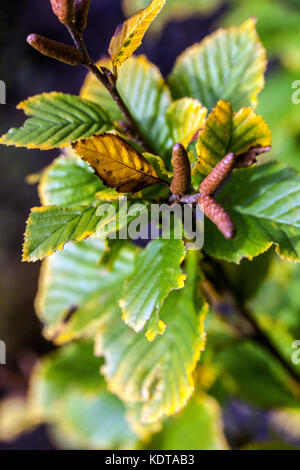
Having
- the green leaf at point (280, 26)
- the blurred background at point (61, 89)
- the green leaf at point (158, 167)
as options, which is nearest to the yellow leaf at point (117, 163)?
the green leaf at point (158, 167)

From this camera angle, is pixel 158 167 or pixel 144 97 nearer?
pixel 158 167

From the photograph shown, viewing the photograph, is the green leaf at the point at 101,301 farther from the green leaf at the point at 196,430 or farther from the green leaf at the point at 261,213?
the green leaf at the point at 196,430

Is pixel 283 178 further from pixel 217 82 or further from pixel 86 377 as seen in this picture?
pixel 86 377

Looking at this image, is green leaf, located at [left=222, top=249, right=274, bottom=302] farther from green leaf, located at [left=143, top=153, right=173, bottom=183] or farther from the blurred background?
the blurred background

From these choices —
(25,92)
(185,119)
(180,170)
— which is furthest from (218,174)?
(25,92)

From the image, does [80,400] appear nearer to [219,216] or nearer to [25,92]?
[219,216]
